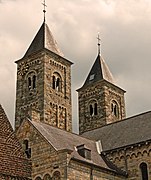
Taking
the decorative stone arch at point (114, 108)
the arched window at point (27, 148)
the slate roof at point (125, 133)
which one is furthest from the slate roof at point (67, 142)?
the decorative stone arch at point (114, 108)

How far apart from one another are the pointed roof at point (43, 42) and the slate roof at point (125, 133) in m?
16.5

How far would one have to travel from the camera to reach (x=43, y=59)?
1988 inches

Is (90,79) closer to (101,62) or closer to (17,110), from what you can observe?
(101,62)

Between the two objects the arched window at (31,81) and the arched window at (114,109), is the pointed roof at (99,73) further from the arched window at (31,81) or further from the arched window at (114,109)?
the arched window at (31,81)

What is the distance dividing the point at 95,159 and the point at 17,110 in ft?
71.8

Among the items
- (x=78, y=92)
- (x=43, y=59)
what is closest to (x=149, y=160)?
(x=43, y=59)

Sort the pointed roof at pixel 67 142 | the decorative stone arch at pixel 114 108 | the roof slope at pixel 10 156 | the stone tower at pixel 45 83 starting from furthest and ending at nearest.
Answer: the decorative stone arch at pixel 114 108 → the stone tower at pixel 45 83 → the pointed roof at pixel 67 142 → the roof slope at pixel 10 156

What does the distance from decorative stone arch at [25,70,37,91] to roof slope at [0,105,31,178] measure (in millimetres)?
40513

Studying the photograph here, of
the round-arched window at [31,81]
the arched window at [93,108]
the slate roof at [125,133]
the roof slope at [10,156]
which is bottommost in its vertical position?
A: the roof slope at [10,156]

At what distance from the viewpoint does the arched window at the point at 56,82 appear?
2018 inches

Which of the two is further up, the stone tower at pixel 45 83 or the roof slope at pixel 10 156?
the stone tower at pixel 45 83

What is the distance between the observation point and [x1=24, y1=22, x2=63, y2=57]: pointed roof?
5197 cm

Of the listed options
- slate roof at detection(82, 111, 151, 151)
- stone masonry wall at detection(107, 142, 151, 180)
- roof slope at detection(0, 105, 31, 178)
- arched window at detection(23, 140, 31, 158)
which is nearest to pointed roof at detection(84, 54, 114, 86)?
slate roof at detection(82, 111, 151, 151)

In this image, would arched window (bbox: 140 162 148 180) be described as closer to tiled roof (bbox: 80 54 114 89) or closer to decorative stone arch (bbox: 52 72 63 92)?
decorative stone arch (bbox: 52 72 63 92)
